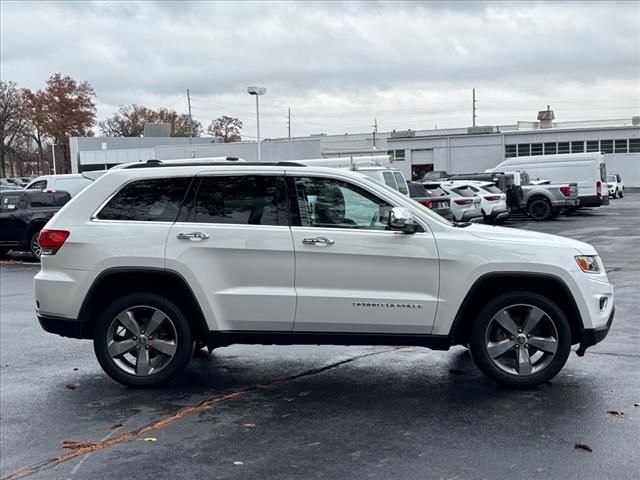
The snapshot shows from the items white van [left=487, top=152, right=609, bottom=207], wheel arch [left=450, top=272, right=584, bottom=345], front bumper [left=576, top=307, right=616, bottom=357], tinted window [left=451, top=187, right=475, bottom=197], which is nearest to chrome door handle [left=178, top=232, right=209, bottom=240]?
wheel arch [left=450, top=272, right=584, bottom=345]

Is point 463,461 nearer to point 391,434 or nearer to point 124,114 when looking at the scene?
point 391,434

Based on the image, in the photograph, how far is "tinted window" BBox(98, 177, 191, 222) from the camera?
20.8ft

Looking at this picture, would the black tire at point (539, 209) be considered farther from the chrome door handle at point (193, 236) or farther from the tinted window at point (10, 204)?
the chrome door handle at point (193, 236)

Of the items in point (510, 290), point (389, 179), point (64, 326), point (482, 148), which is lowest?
point (64, 326)

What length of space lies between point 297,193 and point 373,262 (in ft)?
2.91

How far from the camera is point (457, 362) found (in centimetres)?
704

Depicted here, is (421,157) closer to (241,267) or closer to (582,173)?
(582,173)

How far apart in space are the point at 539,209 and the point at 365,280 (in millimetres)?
23479

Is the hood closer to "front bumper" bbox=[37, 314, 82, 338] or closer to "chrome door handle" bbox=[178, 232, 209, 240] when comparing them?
"chrome door handle" bbox=[178, 232, 209, 240]

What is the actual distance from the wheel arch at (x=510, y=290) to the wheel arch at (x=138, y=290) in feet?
6.95

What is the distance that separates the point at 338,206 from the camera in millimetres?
6188

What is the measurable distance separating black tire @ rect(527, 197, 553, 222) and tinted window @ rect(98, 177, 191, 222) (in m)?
23.5

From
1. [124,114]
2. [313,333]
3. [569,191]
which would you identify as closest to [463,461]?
[313,333]

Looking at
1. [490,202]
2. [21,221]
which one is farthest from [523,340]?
[490,202]
